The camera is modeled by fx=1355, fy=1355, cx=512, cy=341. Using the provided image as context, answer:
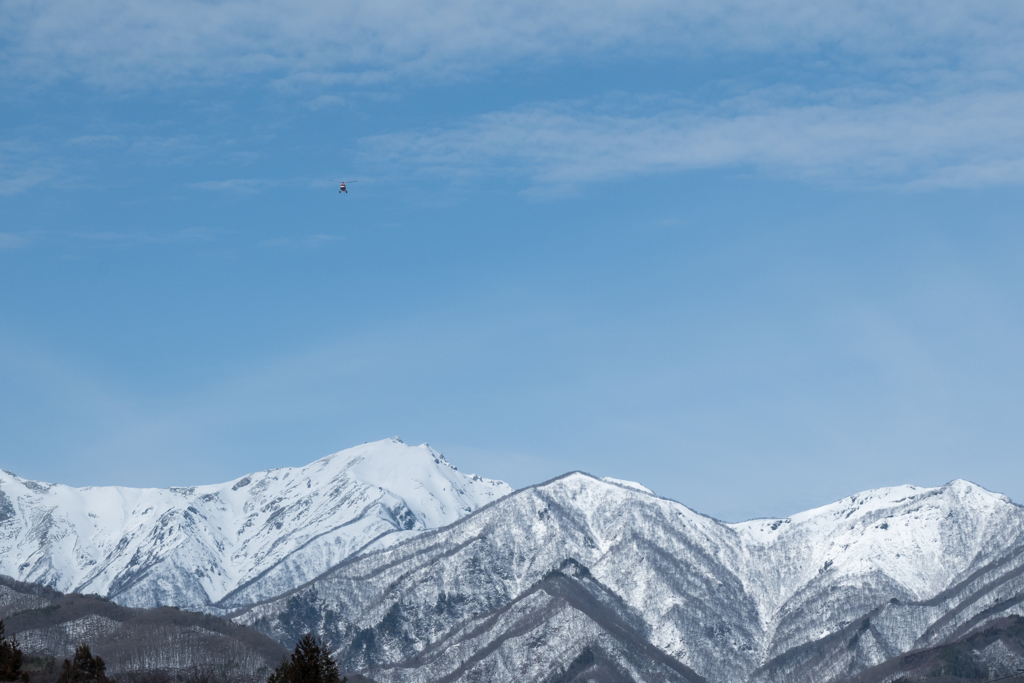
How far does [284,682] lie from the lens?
186 meters

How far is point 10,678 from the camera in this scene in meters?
197

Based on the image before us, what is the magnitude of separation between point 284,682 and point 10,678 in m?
43.2
